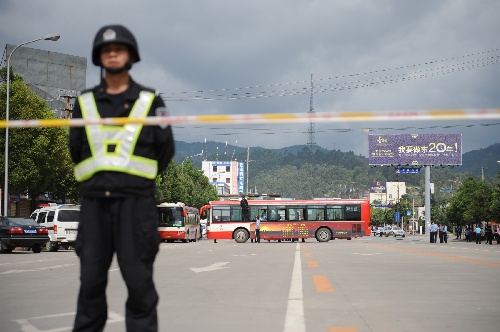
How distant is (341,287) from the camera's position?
37.9ft

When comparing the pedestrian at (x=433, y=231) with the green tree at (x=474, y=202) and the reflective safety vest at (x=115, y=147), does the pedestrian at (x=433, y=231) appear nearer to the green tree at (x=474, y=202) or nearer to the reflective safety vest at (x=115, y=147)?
the green tree at (x=474, y=202)

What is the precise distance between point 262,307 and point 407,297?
2197mm

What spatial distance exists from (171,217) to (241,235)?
5365 mm

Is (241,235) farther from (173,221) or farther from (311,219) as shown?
(173,221)

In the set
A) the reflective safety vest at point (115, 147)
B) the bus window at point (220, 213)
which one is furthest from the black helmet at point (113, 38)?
the bus window at point (220, 213)

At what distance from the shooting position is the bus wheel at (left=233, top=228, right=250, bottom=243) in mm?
53603

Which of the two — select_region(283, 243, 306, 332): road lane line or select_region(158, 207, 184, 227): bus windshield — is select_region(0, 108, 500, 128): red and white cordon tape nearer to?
select_region(283, 243, 306, 332): road lane line

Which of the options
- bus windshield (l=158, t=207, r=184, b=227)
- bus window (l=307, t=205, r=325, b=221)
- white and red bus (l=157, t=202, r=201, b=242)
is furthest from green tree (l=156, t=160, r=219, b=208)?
bus window (l=307, t=205, r=325, b=221)

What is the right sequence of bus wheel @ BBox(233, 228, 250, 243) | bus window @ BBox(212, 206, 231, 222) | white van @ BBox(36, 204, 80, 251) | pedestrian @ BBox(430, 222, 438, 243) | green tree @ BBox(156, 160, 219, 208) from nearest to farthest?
white van @ BBox(36, 204, 80, 251) → bus wheel @ BBox(233, 228, 250, 243) → bus window @ BBox(212, 206, 231, 222) → pedestrian @ BBox(430, 222, 438, 243) → green tree @ BBox(156, 160, 219, 208)

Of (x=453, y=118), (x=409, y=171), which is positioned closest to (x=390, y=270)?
(x=453, y=118)

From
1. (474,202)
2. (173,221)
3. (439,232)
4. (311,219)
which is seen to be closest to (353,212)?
(311,219)

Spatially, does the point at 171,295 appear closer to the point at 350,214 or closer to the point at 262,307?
the point at 262,307

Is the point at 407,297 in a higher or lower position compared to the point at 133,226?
lower

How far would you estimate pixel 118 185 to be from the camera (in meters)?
4.27
